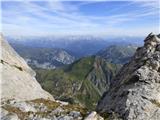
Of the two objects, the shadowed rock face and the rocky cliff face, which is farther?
the rocky cliff face

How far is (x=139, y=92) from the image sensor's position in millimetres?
33562

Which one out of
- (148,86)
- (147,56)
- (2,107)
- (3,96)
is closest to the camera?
(2,107)

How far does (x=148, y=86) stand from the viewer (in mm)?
34750

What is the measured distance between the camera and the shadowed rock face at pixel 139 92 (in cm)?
3083

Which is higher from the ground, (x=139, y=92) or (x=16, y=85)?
(x=16, y=85)

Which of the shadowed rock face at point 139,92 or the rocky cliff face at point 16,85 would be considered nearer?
the shadowed rock face at point 139,92

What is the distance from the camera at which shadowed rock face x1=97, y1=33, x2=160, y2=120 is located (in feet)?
101

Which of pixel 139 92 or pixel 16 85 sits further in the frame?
pixel 16 85

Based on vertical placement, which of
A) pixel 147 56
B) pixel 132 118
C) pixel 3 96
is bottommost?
pixel 132 118

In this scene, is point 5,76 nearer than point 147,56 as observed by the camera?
Yes

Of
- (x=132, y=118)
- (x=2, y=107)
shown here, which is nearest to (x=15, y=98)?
(x=2, y=107)

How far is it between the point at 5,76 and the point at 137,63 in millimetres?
16815

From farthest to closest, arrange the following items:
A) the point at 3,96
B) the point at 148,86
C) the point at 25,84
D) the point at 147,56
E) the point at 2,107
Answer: the point at 147,56
the point at 25,84
the point at 148,86
the point at 3,96
the point at 2,107

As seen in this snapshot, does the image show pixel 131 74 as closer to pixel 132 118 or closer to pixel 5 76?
pixel 132 118
